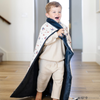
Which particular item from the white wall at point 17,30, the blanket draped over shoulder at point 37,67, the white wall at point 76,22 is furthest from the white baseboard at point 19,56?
the white wall at point 76,22

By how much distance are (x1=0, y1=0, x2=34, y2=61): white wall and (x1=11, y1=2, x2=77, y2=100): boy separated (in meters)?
2.26

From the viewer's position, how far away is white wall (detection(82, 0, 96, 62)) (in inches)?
141

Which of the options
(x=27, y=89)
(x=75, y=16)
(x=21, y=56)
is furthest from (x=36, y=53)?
(x=75, y=16)

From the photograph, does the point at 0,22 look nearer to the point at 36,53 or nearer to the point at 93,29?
the point at 93,29

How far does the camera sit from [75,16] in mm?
6430

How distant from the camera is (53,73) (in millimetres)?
1484

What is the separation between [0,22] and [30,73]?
2592 mm

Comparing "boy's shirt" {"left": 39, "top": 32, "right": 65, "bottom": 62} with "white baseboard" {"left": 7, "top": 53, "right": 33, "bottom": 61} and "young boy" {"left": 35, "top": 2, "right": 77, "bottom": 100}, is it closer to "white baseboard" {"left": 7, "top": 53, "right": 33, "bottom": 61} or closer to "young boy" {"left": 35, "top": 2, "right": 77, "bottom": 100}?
"young boy" {"left": 35, "top": 2, "right": 77, "bottom": 100}

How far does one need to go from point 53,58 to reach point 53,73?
15cm

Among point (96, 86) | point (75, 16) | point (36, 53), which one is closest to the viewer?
point (36, 53)

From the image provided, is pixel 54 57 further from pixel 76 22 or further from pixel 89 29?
pixel 76 22

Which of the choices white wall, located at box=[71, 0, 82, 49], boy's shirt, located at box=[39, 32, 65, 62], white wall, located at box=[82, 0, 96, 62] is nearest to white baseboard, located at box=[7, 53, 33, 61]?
white wall, located at box=[82, 0, 96, 62]

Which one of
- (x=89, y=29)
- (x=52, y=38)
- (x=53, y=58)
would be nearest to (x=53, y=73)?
(x=53, y=58)

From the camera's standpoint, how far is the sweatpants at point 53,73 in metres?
1.44
